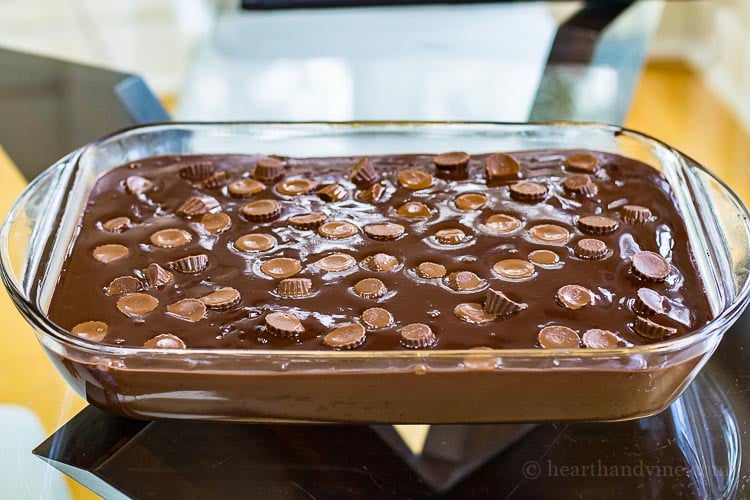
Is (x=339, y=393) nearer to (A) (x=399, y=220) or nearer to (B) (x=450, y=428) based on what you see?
(B) (x=450, y=428)

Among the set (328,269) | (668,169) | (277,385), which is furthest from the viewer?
(668,169)

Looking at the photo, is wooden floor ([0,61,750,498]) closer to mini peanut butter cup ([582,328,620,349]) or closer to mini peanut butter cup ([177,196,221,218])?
mini peanut butter cup ([177,196,221,218])

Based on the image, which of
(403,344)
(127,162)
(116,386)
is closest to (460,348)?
(403,344)

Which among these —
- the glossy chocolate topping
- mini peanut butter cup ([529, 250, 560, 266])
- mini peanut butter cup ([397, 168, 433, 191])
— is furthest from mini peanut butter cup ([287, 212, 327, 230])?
mini peanut butter cup ([529, 250, 560, 266])

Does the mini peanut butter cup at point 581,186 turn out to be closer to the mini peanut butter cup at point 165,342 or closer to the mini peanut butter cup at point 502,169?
the mini peanut butter cup at point 502,169

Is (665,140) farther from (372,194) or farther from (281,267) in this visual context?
(281,267)

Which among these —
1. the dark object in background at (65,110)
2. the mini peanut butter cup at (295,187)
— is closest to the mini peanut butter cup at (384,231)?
the mini peanut butter cup at (295,187)
